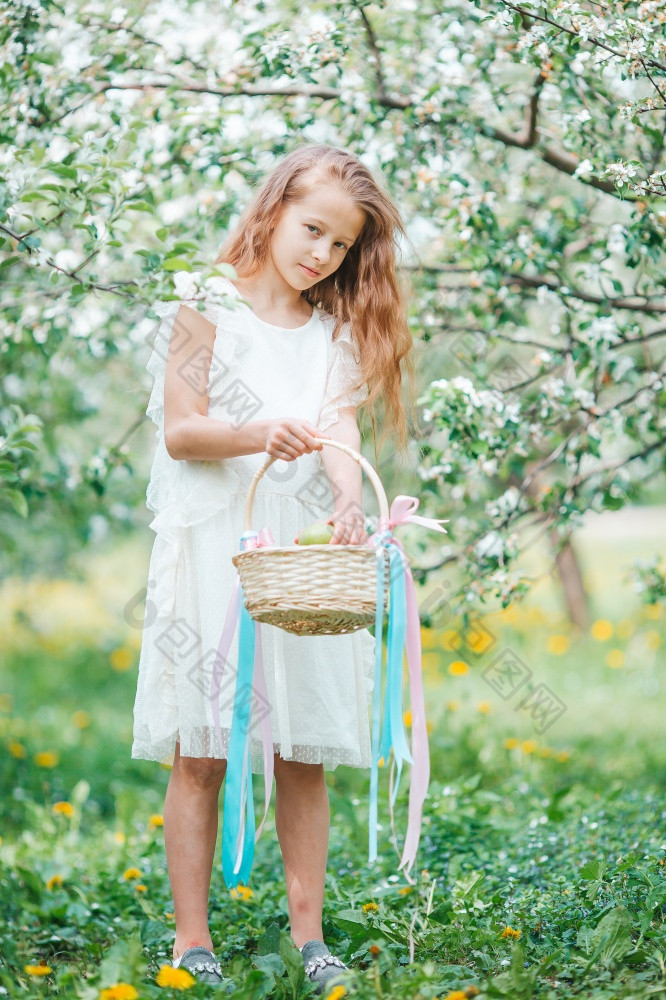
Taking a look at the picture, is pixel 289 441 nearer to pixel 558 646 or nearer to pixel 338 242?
pixel 338 242

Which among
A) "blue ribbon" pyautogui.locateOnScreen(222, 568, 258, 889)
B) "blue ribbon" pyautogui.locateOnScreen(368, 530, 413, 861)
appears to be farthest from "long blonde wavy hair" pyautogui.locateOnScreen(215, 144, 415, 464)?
"blue ribbon" pyautogui.locateOnScreen(222, 568, 258, 889)

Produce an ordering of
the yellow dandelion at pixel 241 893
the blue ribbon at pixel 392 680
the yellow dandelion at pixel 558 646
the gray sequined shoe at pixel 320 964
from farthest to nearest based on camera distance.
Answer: the yellow dandelion at pixel 558 646 < the yellow dandelion at pixel 241 893 < the gray sequined shoe at pixel 320 964 < the blue ribbon at pixel 392 680

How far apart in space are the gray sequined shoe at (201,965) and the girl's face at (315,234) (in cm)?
136

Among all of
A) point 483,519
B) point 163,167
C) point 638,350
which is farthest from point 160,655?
point 638,350

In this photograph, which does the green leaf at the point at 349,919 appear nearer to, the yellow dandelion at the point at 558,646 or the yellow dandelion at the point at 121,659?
the yellow dandelion at the point at 558,646

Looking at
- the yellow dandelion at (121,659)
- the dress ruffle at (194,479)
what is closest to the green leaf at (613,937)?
the dress ruffle at (194,479)

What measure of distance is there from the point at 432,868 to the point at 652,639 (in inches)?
126

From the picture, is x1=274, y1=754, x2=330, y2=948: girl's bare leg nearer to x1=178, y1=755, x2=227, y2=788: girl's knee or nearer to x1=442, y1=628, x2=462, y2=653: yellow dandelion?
x1=178, y1=755, x2=227, y2=788: girl's knee

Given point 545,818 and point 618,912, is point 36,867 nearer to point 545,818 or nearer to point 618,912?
point 545,818

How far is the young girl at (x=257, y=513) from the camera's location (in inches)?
81.4

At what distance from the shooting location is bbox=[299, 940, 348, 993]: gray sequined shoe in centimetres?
193

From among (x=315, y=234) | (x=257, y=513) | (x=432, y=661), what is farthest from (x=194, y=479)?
(x=432, y=661)

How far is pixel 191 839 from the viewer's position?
2.08 metres

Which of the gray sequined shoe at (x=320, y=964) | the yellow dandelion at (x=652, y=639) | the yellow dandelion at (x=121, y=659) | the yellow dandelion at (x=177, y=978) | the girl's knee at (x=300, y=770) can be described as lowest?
the yellow dandelion at (x=121, y=659)
